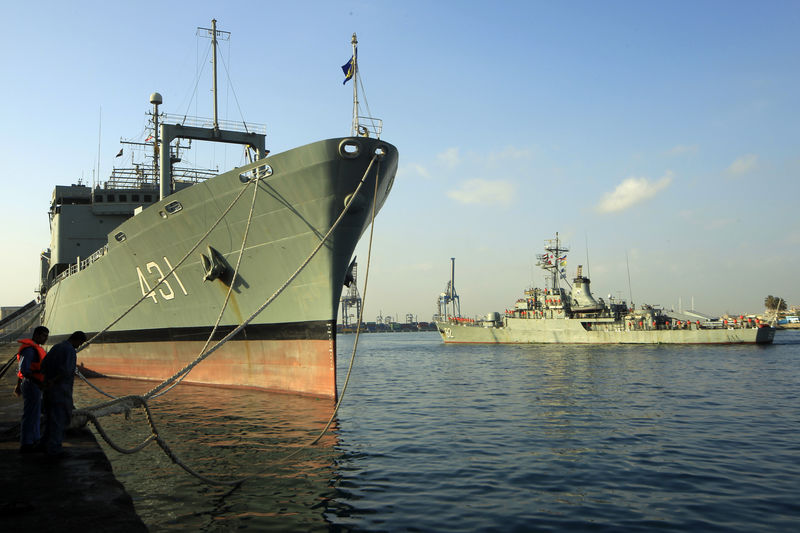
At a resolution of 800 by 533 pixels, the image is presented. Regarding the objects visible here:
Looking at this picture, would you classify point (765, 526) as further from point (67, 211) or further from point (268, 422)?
point (67, 211)

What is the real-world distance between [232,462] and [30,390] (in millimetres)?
3153

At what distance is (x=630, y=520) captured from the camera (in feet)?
19.2

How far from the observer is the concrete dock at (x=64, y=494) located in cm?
386

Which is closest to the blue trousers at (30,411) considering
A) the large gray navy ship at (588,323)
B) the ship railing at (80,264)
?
the ship railing at (80,264)

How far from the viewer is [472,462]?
27.1 ft

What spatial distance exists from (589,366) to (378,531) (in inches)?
958

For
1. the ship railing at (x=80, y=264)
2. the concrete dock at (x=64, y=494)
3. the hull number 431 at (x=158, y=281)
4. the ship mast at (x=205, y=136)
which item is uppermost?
the ship mast at (x=205, y=136)

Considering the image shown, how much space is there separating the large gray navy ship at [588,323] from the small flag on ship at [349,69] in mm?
42246

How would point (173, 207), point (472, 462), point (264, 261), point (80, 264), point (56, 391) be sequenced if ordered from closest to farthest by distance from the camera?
point (56, 391)
point (472, 462)
point (264, 261)
point (173, 207)
point (80, 264)

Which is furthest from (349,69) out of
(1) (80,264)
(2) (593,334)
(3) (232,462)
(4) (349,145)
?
(2) (593,334)

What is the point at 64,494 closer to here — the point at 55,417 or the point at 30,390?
the point at 55,417

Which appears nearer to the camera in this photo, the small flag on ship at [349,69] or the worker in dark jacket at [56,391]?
the worker in dark jacket at [56,391]

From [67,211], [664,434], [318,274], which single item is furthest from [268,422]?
[67,211]

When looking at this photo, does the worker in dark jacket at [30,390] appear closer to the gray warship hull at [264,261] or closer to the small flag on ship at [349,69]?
the gray warship hull at [264,261]
